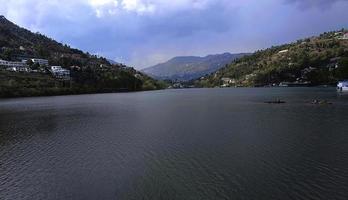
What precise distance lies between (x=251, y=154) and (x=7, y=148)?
31.0 m

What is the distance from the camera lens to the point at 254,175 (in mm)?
30984

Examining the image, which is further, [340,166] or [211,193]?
[340,166]

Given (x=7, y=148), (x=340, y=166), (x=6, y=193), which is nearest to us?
(x=6, y=193)

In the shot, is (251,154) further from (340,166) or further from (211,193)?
(211,193)

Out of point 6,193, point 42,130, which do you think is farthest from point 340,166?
point 42,130

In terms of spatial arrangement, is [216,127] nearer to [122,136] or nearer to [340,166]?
[122,136]

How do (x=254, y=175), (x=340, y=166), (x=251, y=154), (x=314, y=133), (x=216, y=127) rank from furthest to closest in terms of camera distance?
(x=216, y=127) → (x=314, y=133) → (x=251, y=154) → (x=340, y=166) → (x=254, y=175)

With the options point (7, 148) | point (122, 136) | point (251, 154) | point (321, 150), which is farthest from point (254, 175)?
point (7, 148)

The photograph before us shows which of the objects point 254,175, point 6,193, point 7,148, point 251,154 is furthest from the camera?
point 7,148

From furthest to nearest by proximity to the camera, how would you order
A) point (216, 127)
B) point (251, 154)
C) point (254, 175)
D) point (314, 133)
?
1. point (216, 127)
2. point (314, 133)
3. point (251, 154)
4. point (254, 175)

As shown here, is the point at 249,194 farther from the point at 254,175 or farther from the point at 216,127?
the point at 216,127

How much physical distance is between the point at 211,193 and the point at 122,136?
2994 centimetres

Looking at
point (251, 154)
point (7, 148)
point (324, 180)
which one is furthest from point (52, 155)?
point (324, 180)

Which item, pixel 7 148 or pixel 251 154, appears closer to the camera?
pixel 251 154
